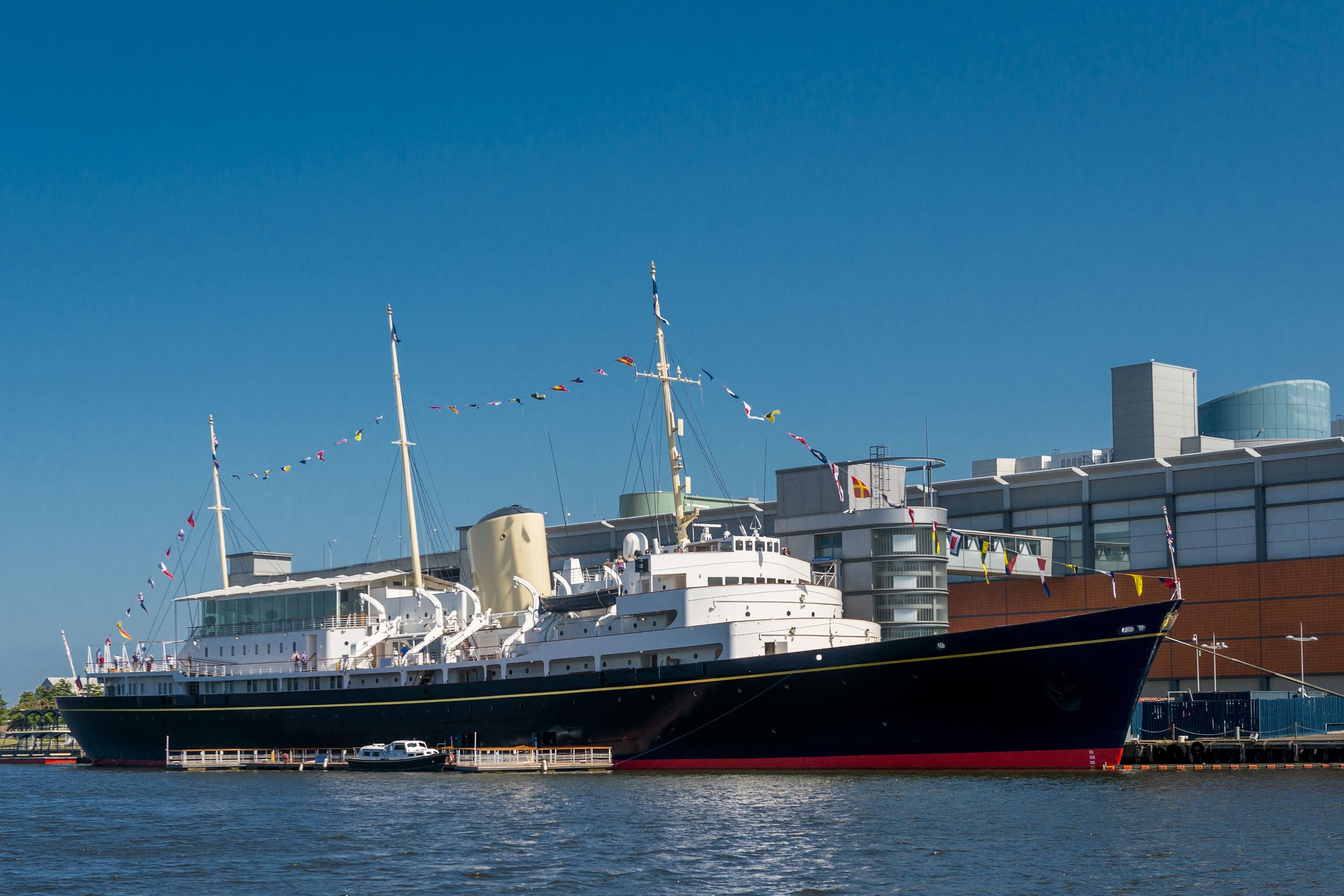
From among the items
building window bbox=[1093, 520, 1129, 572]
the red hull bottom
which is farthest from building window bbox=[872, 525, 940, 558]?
the red hull bottom

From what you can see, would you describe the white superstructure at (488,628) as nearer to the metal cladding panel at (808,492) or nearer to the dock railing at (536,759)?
the dock railing at (536,759)

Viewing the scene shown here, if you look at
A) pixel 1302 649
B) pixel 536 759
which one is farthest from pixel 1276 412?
pixel 536 759

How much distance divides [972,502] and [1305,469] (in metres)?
17.0

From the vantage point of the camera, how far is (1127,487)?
68.7m

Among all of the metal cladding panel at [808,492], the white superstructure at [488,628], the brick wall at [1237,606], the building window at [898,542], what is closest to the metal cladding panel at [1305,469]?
the brick wall at [1237,606]

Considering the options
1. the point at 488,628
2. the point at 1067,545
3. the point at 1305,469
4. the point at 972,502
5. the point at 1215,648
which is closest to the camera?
the point at 488,628

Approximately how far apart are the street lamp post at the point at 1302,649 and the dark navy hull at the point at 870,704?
2020 centimetres

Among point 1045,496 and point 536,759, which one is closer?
point 536,759

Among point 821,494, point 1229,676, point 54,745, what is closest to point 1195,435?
point 1229,676

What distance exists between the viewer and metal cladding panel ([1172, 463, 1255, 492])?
6488cm

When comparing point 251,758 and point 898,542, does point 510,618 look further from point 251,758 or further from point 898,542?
point 898,542

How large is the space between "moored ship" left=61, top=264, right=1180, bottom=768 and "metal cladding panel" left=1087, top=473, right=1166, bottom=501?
1546cm

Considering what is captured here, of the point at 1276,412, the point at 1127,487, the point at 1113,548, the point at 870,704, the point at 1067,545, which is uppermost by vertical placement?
the point at 1276,412

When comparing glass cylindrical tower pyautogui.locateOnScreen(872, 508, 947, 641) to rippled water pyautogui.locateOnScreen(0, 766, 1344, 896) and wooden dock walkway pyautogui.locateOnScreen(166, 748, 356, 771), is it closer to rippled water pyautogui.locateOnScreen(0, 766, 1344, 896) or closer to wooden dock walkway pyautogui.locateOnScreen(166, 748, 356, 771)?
rippled water pyautogui.locateOnScreen(0, 766, 1344, 896)
